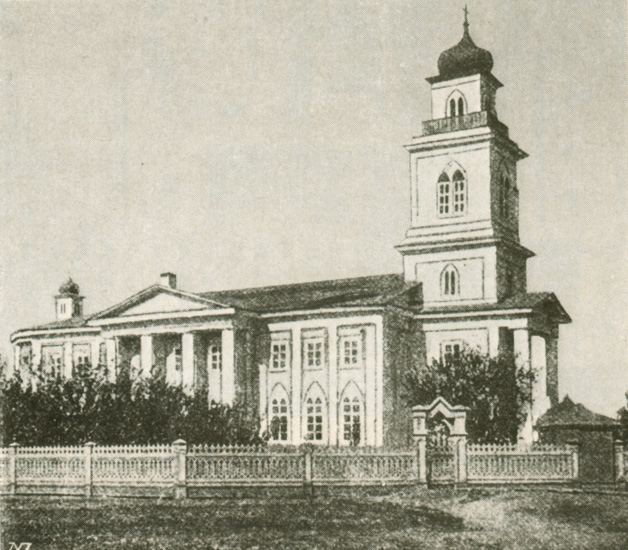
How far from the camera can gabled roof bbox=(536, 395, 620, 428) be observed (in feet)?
77.1

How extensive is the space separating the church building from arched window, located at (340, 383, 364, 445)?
0.06 meters

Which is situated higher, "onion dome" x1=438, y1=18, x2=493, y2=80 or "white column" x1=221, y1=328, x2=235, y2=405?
"onion dome" x1=438, y1=18, x2=493, y2=80

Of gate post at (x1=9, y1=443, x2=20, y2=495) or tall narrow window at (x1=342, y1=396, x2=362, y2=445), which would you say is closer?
gate post at (x1=9, y1=443, x2=20, y2=495)

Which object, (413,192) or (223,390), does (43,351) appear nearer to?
(223,390)

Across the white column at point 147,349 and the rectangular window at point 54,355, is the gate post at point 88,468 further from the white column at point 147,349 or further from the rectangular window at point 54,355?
the rectangular window at point 54,355

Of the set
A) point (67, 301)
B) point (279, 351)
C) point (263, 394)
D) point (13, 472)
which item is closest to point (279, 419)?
point (263, 394)

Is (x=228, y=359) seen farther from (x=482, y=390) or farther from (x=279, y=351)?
(x=482, y=390)

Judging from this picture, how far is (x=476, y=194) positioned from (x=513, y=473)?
69.4 ft

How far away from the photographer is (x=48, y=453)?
2508 centimetres

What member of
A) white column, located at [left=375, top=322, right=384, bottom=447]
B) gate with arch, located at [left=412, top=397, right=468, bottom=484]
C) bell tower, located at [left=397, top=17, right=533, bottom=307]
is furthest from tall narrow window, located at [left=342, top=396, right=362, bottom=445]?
gate with arch, located at [left=412, top=397, right=468, bottom=484]

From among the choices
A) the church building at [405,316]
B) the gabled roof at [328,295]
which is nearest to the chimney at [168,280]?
the church building at [405,316]

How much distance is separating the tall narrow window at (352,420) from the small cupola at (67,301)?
25.1 m

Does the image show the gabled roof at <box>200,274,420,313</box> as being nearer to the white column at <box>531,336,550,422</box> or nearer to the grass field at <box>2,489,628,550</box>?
the white column at <box>531,336,550,422</box>

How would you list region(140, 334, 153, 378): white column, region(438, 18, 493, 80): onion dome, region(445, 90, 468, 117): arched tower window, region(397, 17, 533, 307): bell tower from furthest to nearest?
region(140, 334, 153, 378): white column → region(445, 90, 468, 117): arched tower window → region(438, 18, 493, 80): onion dome → region(397, 17, 533, 307): bell tower
